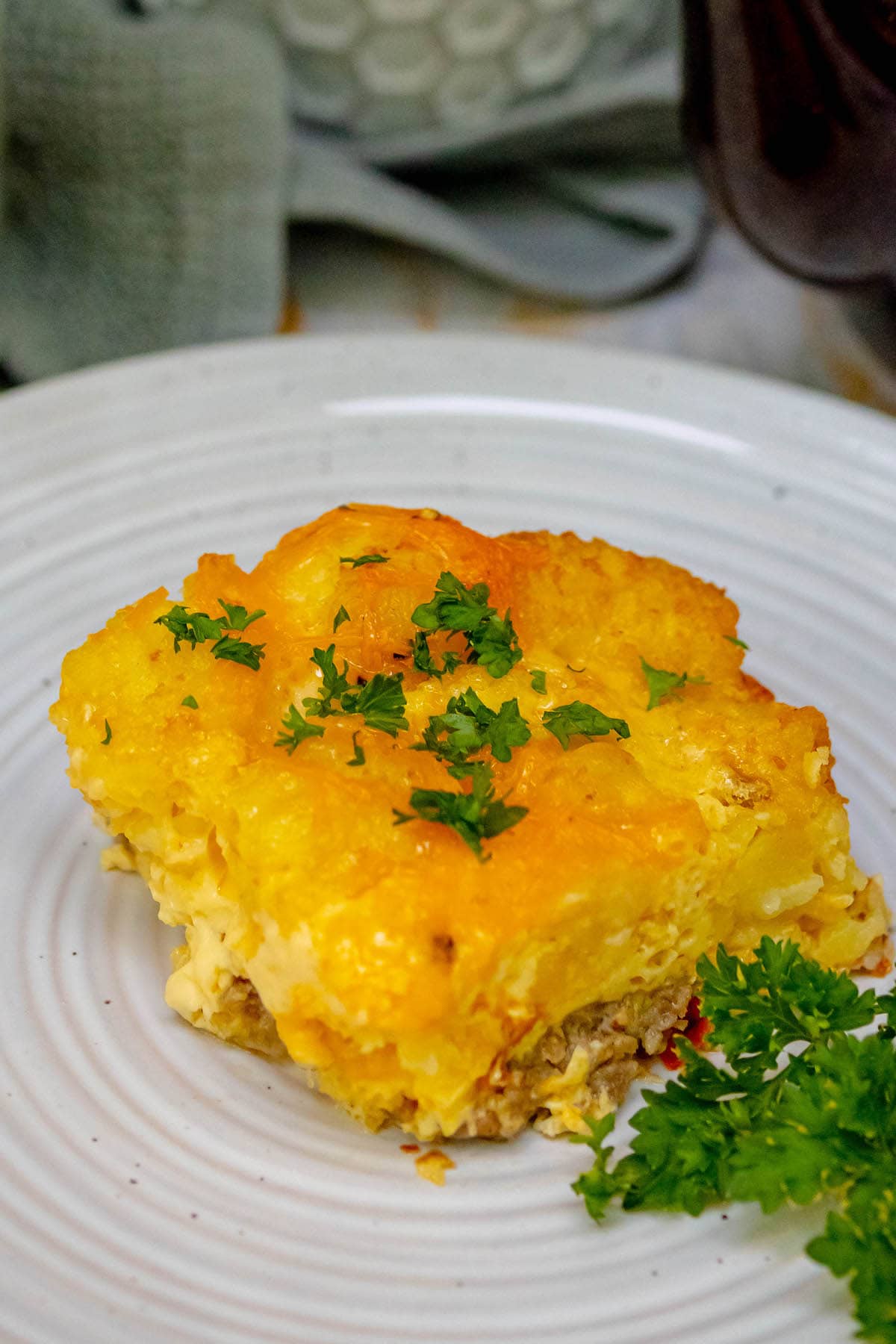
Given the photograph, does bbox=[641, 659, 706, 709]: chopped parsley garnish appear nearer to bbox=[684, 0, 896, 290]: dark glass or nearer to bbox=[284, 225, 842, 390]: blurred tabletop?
bbox=[684, 0, 896, 290]: dark glass

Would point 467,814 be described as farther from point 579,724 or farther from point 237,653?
point 237,653

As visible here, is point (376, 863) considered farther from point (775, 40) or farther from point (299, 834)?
point (775, 40)

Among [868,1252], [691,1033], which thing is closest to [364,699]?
[691,1033]

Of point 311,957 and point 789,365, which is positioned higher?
point 311,957

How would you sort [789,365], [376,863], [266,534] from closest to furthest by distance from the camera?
[376,863], [266,534], [789,365]

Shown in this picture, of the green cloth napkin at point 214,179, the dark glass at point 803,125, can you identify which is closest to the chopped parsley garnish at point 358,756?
the dark glass at point 803,125

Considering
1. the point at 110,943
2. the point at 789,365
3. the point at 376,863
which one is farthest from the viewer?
the point at 789,365

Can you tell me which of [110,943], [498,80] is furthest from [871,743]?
[498,80]
